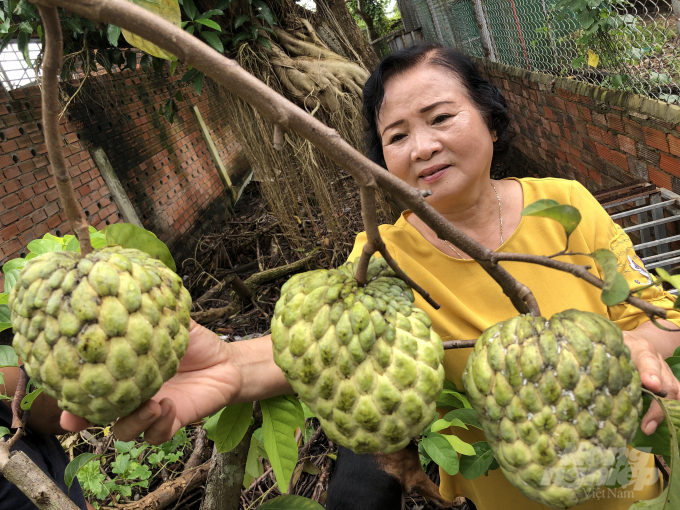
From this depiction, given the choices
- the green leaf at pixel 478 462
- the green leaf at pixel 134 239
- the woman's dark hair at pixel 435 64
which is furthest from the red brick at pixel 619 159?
the green leaf at pixel 134 239

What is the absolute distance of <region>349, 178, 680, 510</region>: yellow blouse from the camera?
1.32m

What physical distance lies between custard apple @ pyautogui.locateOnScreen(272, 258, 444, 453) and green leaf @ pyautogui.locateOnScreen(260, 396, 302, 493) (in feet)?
1.46

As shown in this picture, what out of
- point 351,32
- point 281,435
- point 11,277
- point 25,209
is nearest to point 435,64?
point 281,435

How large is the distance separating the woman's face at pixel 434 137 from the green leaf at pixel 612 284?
692 mm

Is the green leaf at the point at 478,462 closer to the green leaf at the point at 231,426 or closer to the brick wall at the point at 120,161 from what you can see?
the green leaf at the point at 231,426

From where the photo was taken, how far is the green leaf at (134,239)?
2.77ft

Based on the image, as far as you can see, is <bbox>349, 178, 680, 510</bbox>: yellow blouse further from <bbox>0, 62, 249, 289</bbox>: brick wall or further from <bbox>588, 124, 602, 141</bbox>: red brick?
<bbox>0, 62, 249, 289</bbox>: brick wall

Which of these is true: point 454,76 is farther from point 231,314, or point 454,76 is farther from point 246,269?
point 246,269

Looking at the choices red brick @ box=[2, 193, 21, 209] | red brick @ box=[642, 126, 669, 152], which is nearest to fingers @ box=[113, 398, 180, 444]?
red brick @ box=[642, 126, 669, 152]

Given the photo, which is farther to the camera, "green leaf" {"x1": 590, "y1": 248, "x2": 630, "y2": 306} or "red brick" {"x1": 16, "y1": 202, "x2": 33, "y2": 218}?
"red brick" {"x1": 16, "y1": 202, "x2": 33, "y2": 218}

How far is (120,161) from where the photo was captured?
5.59m

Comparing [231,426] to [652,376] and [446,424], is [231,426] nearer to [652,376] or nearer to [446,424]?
[446,424]

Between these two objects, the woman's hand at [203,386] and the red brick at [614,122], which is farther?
the red brick at [614,122]

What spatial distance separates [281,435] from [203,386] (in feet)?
0.90
